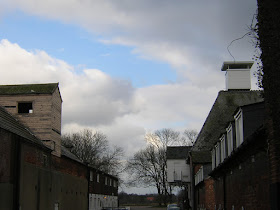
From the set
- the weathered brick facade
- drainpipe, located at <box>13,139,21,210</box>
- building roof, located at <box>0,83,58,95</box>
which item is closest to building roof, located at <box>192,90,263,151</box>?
the weathered brick facade

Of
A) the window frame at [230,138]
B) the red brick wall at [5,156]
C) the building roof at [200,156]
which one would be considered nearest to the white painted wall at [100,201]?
the building roof at [200,156]

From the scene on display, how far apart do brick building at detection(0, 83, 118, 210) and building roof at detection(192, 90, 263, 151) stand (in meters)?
11.5

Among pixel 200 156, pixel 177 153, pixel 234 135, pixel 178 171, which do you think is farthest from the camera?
pixel 177 153

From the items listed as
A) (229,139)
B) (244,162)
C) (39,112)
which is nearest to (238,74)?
(39,112)

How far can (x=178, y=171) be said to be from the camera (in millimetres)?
45938

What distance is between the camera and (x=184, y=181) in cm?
4384

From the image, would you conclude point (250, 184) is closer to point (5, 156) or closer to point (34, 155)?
point (5, 156)

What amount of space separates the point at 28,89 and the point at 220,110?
55.8 ft

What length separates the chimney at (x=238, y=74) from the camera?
35750 millimetres

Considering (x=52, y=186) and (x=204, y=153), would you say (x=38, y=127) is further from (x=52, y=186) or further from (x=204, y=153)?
(x=204, y=153)

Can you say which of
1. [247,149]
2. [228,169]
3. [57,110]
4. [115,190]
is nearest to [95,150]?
[115,190]

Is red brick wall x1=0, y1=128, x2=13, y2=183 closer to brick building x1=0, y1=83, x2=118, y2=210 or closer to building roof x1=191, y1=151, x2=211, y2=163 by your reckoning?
brick building x1=0, y1=83, x2=118, y2=210

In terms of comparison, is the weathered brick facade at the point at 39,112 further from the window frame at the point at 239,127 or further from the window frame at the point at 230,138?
the window frame at the point at 239,127

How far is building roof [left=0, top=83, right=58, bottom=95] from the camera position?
26.3m
